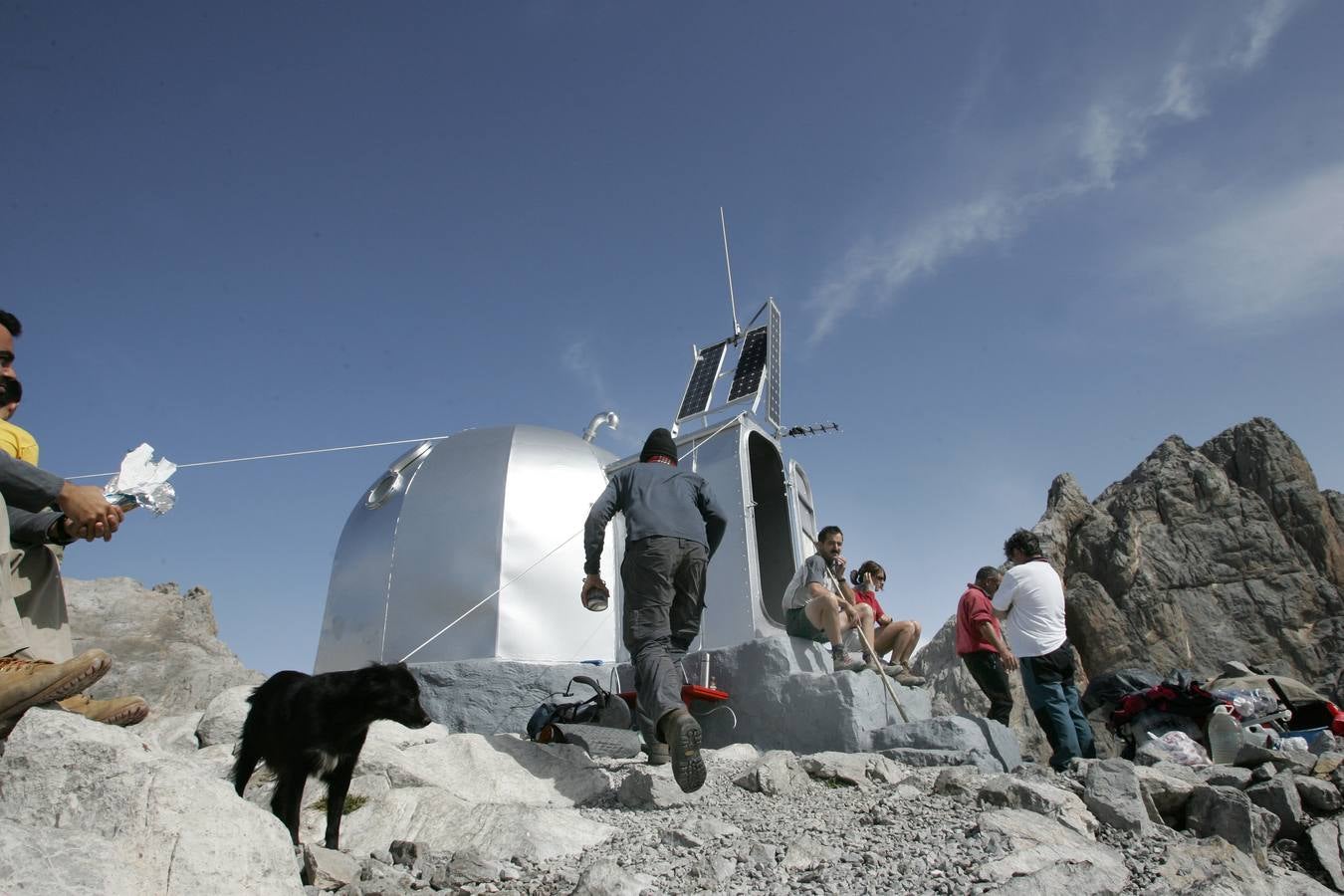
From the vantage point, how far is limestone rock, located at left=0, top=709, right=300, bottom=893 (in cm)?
201

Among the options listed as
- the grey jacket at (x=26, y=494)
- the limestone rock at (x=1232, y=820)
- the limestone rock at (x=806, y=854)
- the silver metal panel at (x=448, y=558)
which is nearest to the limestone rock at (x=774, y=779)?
the limestone rock at (x=806, y=854)

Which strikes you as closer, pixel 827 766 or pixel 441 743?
pixel 827 766

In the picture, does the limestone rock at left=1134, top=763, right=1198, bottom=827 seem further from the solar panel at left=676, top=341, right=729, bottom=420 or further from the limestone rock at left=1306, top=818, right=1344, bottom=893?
the solar panel at left=676, top=341, right=729, bottom=420

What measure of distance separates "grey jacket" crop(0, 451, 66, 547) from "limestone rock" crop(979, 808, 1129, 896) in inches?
130

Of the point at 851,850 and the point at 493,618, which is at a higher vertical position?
the point at 493,618

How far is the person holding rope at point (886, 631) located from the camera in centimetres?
609

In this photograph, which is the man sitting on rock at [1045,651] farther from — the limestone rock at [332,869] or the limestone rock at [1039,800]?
the limestone rock at [332,869]

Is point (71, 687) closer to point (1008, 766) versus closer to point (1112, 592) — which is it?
point (1008, 766)

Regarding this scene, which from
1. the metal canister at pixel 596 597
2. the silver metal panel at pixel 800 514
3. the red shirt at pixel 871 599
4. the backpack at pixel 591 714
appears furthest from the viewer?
the silver metal panel at pixel 800 514

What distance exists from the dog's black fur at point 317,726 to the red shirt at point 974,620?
4320 millimetres

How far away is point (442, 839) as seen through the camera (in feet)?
10.3

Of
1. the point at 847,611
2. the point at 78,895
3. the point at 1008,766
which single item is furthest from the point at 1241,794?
the point at 78,895

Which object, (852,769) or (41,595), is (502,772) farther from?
(41,595)

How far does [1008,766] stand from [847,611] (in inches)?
64.8
